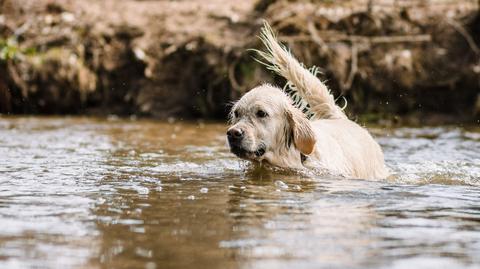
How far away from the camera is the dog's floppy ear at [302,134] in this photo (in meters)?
7.12

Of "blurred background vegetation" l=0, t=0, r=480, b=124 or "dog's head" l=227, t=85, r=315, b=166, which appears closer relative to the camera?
"dog's head" l=227, t=85, r=315, b=166

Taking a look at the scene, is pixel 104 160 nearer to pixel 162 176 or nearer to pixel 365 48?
pixel 162 176

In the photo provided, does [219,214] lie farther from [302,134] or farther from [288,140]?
[288,140]

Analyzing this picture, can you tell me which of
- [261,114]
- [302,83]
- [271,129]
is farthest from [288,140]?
[302,83]

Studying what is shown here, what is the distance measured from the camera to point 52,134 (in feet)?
35.7

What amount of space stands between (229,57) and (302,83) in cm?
545

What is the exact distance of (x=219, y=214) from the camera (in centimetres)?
503

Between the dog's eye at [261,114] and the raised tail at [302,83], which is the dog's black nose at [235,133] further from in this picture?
the raised tail at [302,83]

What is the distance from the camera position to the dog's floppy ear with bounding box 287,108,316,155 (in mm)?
7125

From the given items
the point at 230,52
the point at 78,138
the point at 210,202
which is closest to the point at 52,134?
the point at 78,138

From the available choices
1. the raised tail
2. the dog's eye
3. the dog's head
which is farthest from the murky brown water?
the raised tail

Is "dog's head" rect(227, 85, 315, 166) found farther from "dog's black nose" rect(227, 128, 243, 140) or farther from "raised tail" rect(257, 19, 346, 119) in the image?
"raised tail" rect(257, 19, 346, 119)

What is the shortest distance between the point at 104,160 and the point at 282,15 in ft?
21.8

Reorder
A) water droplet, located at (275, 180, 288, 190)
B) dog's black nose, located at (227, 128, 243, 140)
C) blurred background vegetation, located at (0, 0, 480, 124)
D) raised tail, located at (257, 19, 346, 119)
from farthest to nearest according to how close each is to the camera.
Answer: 1. blurred background vegetation, located at (0, 0, 480, 124)
2. raised tail, located at (257, 19, 346, 119)
3. dog's black nose, located at (227, 128, 243, 140)
4. water droplet, located at (275, 180, 288, 190)
